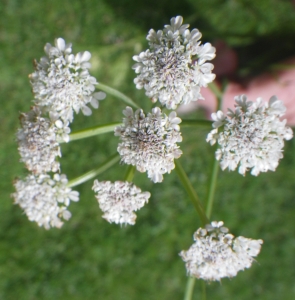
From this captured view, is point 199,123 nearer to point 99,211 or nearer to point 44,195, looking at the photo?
point 44,195

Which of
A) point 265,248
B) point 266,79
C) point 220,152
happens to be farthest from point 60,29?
point 265,248

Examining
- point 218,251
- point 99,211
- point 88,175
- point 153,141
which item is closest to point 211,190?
point 218,251

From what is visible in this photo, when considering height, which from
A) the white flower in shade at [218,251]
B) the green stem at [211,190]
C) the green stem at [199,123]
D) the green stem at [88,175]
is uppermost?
the green stem at [199,123]

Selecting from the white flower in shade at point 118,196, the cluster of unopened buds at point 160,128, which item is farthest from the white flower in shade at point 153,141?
the white flower in shade at point 118,196

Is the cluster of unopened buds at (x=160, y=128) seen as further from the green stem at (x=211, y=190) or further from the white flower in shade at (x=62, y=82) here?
the green stem at (x=211, y=190)

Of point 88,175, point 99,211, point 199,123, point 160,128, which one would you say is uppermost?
point 99,211

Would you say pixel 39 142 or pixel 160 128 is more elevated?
pixel 160 128

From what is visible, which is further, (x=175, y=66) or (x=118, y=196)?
(x=118, y=196)
